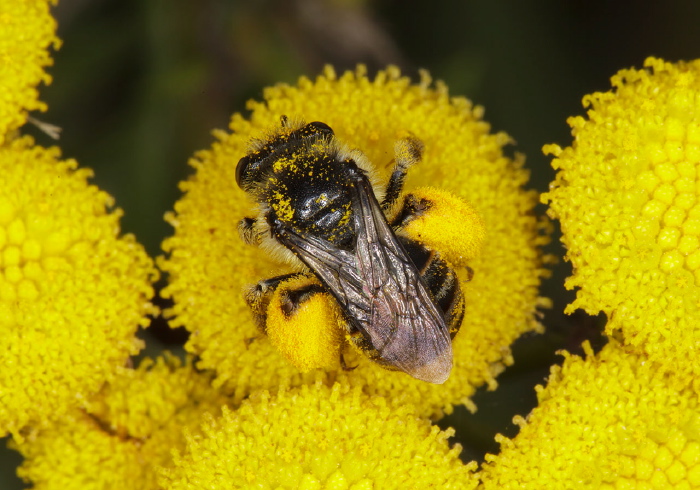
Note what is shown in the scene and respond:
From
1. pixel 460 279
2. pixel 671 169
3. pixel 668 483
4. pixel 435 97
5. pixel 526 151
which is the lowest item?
pixel 668 483

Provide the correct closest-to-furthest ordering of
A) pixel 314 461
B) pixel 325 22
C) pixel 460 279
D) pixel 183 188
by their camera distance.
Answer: pixel 314 461 → pixel 460 279 → pixel 183 188 → pixel 325 22

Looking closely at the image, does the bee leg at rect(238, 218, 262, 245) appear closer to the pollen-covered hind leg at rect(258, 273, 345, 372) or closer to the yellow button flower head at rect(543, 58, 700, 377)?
the pollen-covered hind leg at rect(258, 273, 345, 372)

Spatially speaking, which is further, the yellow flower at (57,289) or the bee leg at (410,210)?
the yellow flower at (57,289)

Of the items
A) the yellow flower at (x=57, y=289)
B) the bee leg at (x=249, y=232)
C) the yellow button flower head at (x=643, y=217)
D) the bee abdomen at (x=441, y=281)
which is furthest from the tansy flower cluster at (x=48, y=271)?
the yellow button flower head at (x=643, y=217)

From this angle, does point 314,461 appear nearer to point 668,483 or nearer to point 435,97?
point 668,483

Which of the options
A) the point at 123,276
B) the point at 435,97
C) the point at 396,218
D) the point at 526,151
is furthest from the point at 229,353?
the point at 526,151

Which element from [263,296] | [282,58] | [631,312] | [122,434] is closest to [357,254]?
[263,296]

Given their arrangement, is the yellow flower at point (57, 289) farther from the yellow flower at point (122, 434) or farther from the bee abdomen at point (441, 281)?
the bee abdomen at point (441, 281)
